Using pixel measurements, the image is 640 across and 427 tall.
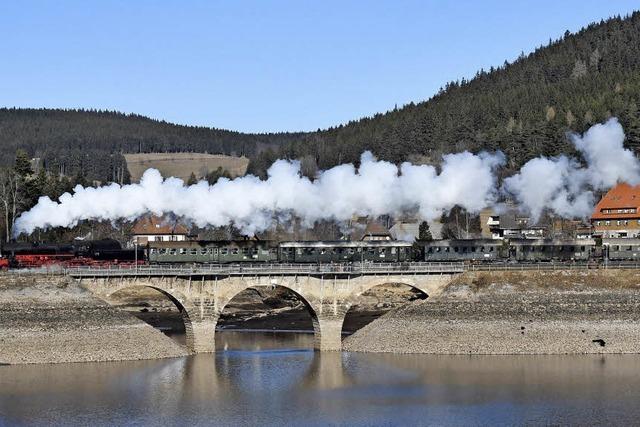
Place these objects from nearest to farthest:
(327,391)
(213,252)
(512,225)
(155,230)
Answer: (327,391) < (213,252) < (512,225) < (155,230)

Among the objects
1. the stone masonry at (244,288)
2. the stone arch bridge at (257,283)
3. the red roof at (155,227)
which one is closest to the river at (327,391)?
the stone masonry at (244,288)

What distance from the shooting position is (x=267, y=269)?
339ft

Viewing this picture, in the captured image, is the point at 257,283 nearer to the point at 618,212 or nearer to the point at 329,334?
the point at 329,334

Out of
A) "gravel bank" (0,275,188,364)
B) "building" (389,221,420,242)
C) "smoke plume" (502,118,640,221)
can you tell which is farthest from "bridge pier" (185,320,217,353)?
"building" (389,221,420,242)

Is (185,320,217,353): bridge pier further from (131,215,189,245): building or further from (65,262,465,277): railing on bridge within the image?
(131,215,189,245): building

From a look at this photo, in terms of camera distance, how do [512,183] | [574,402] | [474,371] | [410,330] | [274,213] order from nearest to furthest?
[574,402]
[474,371]
[410,330]
[274,213]
[512,183]

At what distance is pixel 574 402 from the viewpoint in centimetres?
8006

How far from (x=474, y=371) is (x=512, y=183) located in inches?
2048

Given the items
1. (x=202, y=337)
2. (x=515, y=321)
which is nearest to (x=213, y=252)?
(x=202, y=337)

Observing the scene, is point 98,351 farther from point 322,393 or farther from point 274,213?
point 274,213

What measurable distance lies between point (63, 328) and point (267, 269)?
61.5 feet

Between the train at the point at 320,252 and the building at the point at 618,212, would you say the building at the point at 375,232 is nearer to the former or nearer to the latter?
the train at the point at 320,252

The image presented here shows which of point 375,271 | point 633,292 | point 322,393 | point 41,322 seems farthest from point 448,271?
point 41,322

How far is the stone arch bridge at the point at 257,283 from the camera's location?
98938mm
